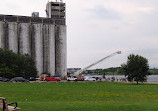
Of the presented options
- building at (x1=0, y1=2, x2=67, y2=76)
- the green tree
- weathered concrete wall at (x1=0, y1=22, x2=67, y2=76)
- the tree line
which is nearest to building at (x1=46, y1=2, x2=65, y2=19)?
building at (x1=0, y1=2, x2=67, y2=76)

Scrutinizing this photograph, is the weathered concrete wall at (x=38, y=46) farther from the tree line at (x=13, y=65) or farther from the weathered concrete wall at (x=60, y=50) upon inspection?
the tree line at (x=13, y=65)

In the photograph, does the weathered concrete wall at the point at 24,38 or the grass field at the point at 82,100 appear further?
the weathered concrete wall at the point at 24,38

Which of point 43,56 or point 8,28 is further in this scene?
point 43,56

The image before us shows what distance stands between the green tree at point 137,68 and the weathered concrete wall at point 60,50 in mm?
66704

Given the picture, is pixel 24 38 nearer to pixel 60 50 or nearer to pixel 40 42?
pixel 40 42

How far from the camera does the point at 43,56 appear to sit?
131375 millimetres

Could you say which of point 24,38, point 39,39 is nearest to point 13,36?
point 24,38

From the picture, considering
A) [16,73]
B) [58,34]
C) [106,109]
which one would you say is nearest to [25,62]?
[16,73]

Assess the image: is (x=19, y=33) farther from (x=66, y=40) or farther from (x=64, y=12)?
(x=64, y=12)

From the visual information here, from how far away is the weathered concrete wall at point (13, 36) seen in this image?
123 metres

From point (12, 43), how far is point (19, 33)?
21.5ft

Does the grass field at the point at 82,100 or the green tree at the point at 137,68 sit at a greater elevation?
the green tree at the point at 137,68

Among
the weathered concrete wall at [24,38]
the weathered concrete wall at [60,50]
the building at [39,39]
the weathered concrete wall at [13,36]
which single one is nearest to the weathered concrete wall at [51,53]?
the building at [39,39]

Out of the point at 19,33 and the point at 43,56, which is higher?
the point at 19,33
